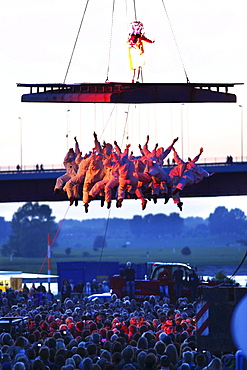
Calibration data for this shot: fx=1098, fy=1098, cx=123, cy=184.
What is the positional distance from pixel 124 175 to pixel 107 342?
6.01 meters

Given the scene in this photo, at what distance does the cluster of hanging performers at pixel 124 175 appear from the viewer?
2858cm

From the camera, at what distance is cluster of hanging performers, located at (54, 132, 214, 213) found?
28578 mm

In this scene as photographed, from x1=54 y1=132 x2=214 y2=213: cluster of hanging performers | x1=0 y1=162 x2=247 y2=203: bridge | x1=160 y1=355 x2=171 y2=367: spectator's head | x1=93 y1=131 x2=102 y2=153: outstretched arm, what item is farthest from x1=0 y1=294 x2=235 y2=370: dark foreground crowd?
x1=0 y1=162 x2=247 y2=203: bridge

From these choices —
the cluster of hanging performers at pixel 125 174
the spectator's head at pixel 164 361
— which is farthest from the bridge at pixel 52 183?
the spectator's head at pixel 164 361

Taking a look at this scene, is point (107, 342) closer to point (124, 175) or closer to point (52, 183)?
point (124, 175)

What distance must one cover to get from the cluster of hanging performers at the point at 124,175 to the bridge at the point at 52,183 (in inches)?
1784

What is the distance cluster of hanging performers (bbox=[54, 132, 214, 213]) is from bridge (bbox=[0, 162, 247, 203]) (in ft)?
149

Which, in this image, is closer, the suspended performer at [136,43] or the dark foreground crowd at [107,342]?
the dark foreground crowd at [107,342]

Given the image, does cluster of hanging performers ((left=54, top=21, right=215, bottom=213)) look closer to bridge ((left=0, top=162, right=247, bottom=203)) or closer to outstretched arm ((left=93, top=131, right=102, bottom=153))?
outstretched arm ((left=93, top=131, right=102, bottom=153))

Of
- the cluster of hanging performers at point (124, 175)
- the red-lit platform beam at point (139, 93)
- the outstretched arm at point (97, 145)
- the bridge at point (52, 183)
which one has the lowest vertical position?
the cluster of hanging performers at point (124, 175)

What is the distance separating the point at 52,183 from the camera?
267ft

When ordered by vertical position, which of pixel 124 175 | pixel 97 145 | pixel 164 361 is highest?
Result: pixel 97 145

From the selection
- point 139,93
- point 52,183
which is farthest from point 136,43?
point 52,183

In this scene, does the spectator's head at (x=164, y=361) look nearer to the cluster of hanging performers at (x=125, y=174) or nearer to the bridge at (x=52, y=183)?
the cluster of hanging performers at (x=125, y=174)
